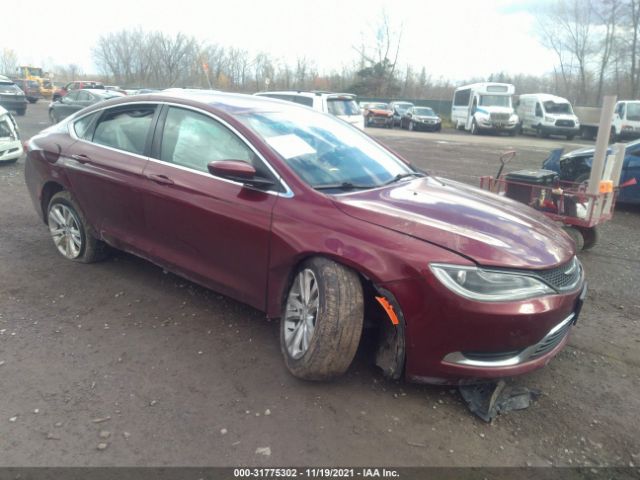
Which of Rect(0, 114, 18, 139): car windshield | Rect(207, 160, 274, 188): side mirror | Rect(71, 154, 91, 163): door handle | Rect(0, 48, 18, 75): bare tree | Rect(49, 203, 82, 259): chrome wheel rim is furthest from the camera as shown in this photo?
Rect(0, 48, 18, 75): bare tree

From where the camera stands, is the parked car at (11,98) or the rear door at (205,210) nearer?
the rear door at (205,210)

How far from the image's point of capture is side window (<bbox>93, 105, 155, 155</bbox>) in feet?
13.1

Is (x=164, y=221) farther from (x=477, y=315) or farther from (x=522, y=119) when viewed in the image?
(x=522, y=119)

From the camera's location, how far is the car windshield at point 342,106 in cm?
1435

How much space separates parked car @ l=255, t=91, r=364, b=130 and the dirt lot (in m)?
10.5

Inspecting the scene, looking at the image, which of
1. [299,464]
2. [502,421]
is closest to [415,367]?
[502,421]

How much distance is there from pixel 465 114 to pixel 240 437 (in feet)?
102

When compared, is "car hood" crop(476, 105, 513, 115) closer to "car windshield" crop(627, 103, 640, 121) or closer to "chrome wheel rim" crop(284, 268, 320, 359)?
"car windshield" crop(627, 103, 640, 121)

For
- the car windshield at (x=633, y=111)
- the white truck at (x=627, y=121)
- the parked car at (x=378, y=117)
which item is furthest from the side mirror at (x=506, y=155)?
the parked car at (x=378, y=117)

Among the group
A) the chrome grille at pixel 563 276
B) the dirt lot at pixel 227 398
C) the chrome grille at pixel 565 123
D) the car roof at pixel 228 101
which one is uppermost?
the car roof at pixel 228 101

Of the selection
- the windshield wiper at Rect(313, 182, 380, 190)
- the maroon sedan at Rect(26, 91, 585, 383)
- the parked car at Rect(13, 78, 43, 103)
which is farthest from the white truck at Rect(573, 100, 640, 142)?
the parked car at Rect(13, 78, 43, 103)

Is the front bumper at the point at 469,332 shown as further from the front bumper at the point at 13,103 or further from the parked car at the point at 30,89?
the parked car at the point at 30,89

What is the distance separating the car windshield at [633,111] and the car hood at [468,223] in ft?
80.3

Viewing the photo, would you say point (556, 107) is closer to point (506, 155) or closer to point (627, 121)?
point (627, 121)
